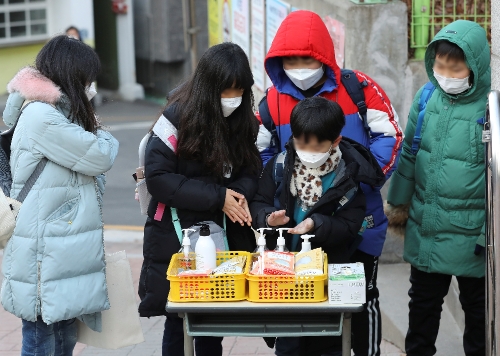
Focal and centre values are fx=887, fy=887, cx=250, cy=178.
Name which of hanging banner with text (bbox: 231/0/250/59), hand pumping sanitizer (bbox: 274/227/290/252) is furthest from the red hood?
hanging banner with text (bbox: 231/0/250/59)

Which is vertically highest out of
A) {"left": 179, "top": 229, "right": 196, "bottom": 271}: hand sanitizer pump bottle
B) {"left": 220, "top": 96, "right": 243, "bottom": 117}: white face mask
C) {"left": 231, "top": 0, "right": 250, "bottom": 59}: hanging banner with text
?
{"left": 231, "top": 0, "right": 250, "bottom": 59}: hanging banner with text

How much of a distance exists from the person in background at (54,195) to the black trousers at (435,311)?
62.5 inches

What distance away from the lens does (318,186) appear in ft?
12.7

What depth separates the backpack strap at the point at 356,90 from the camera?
4.17 meters

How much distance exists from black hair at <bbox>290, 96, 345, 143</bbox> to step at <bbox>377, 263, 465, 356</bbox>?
1.83 metres

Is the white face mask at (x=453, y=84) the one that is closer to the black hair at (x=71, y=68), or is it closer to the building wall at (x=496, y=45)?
the building wall at (x=496, y=45)

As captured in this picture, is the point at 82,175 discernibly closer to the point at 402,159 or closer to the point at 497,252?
the point at 402,159

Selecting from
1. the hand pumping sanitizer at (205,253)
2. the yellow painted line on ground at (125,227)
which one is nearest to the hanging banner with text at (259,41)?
the yellow painted line on ground at (125,227)

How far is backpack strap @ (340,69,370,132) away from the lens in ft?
13.7

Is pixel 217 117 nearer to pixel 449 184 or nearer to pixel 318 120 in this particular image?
pixel 318 120

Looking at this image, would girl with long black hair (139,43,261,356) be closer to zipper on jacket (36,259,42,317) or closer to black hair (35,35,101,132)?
black hair (35,35,101,132)

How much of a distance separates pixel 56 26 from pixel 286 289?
15852mm

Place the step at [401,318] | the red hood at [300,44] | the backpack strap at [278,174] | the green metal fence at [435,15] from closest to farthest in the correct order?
the backpack strap at [278,174] → the red hood at [300,44] → the step at [401,318] → the green metal fence at [435,15]

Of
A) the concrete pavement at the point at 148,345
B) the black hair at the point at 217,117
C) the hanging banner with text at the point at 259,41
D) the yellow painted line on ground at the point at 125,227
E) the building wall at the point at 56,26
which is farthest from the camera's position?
the building wall at the point at 56,26
